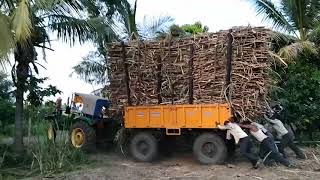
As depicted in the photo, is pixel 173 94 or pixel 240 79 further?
pixel 173 94

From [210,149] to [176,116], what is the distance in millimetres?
1264

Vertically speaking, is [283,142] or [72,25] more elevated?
[72,25]

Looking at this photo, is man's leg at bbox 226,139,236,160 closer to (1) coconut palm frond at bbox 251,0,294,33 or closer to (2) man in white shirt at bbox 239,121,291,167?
(2) man in white shirt at bbox 239,121,291,167

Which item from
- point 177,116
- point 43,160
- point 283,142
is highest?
point 177,116

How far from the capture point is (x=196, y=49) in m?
13.0

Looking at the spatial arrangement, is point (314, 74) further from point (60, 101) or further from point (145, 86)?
point (60, 101)

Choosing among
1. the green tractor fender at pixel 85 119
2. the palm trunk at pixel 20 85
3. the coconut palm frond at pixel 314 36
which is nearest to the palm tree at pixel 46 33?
the palm trunk at pixel 20 85

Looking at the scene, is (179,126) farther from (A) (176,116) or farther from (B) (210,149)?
(B) (210,149)

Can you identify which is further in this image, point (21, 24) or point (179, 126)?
point (179, 126)

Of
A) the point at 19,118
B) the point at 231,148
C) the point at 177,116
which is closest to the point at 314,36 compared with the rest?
the point at 231,148

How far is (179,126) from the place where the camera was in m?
13.0

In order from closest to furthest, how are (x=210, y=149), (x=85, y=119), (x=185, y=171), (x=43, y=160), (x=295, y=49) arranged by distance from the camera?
(x=43, y=160)
(x=185, y=171)
(x=210, y=149)
(x=85, y=119)
(x=295, y=49)

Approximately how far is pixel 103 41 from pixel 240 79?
15.6ft

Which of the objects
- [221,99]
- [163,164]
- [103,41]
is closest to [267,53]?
[221,99]
